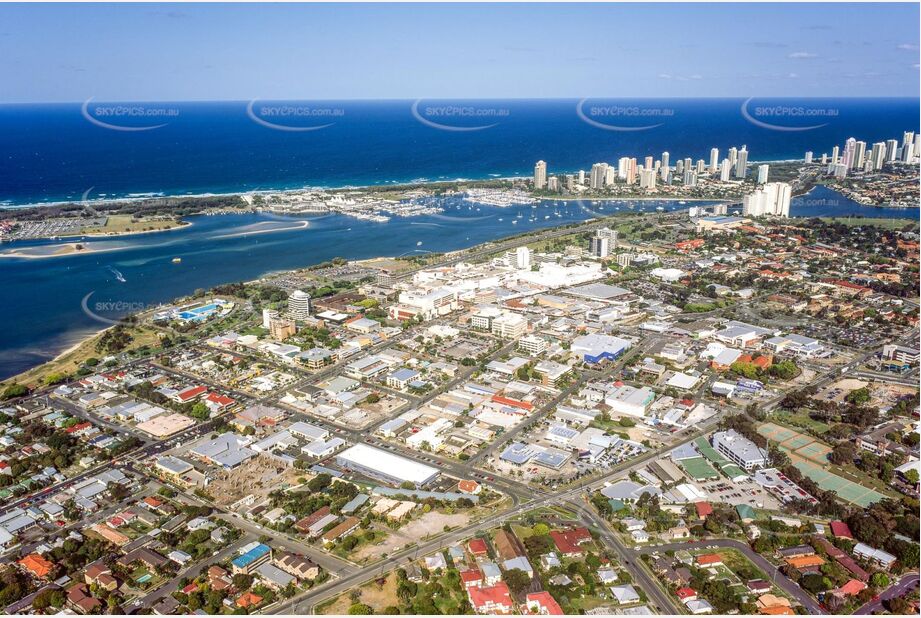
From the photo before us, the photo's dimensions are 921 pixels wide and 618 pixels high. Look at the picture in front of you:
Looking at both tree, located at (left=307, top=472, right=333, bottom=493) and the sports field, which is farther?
tree, located at (left=307, top=472, right=333, bottom=493)

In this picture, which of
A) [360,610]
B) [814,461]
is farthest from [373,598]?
[814,461]

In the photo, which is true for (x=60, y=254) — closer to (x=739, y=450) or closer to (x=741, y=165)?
(x=739, y=450)

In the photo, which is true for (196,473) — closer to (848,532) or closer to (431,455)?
(431,455)

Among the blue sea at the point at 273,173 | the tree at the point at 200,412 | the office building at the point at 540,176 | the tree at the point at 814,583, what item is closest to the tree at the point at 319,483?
the tree at the point at 200,412

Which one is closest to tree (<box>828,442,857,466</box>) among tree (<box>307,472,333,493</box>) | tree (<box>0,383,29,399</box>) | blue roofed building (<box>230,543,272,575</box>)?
tree (<box>307,472,333,493</box>)

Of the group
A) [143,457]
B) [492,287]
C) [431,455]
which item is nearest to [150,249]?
[492,287]

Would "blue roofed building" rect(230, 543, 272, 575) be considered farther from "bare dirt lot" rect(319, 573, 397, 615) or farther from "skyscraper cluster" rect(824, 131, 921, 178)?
"skyscraper cluster" rect(824, 131, 921, 178)

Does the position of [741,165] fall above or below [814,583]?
above
